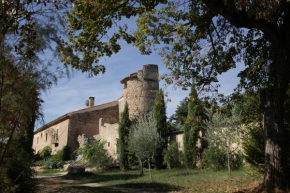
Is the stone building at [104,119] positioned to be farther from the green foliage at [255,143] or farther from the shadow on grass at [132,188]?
the green foliage at [255,143]

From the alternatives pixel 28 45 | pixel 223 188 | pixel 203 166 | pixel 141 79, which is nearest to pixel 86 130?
pixel 141 79

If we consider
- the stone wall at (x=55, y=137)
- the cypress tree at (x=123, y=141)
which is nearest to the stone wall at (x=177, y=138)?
the cypress tree at (x=123, y=141)

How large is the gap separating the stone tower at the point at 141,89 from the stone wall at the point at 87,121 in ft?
24.2

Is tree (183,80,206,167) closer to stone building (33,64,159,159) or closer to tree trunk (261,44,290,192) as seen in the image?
stone building (33,64,159,159)

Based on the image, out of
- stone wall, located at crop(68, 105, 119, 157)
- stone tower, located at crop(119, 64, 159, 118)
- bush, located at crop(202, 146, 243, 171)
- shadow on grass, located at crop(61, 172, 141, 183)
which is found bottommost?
shadow on grass, located at crop(61, 172, 141, 183)

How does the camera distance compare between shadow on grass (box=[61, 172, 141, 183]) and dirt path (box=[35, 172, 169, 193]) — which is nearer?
dirt path (box=[35, 172, 169, 193])

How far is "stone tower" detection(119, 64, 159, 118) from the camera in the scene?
25219mm

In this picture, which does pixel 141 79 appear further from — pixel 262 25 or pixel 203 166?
pixel 262 25

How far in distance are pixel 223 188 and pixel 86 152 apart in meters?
13.3

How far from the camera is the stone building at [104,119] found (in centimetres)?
2547

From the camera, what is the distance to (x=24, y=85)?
7.07 metres

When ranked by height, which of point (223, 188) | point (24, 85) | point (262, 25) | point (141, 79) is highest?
point (141, 79)

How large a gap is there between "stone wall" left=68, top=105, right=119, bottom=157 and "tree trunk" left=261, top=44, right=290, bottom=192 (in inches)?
1012

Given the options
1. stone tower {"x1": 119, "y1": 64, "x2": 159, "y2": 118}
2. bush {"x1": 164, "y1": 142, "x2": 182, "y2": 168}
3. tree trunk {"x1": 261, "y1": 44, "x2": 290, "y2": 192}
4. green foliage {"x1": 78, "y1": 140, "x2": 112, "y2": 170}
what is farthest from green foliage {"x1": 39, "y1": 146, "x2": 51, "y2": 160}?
tree trunk {"x1": 261, "y1": 44, "x2": 290, "y2": 192}
